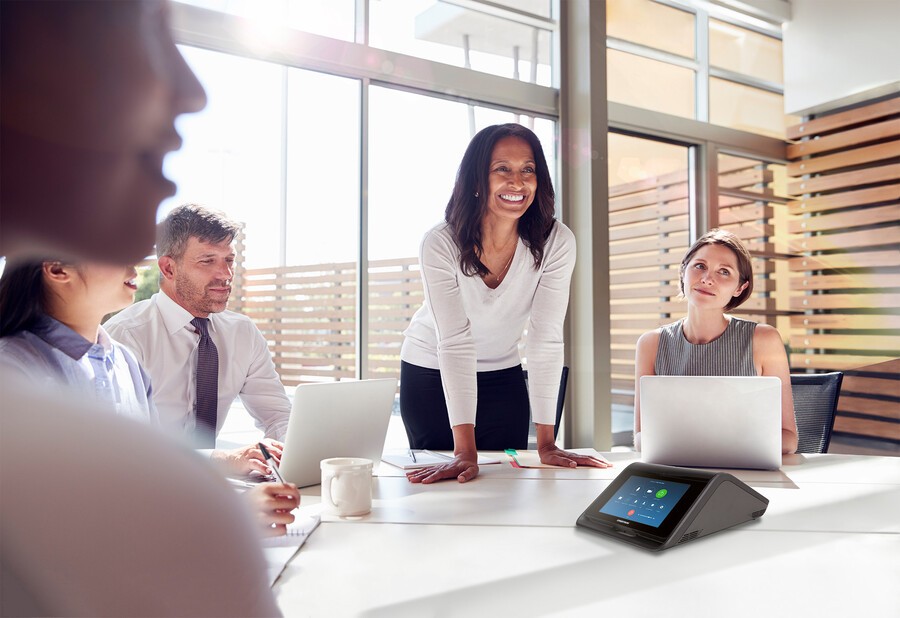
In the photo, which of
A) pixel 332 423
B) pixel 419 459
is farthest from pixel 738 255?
pixel 332 423

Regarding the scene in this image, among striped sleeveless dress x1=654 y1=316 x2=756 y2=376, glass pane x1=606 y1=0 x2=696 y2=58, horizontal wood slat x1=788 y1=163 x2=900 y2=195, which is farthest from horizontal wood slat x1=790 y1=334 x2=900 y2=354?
striped sleeveless dress x1=654 y1=316 x2=756 y2=376

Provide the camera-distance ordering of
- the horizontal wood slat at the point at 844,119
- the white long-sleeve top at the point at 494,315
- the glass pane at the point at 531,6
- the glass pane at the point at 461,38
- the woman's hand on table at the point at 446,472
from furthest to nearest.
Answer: the horizontal wood slat at the point at 844,119
the glass pane at the point at 531,6
the glass pane at the point at 461,38
the white long-sleeve top at the point at 494,315
the woman's hand on table at the point at 446,472

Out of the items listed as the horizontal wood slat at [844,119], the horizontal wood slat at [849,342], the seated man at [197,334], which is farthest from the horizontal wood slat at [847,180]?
the seated man at [197,334]

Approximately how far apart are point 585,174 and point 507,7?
119cm

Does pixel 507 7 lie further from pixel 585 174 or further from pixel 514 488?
pixel 514 488

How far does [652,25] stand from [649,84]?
17.6 inches

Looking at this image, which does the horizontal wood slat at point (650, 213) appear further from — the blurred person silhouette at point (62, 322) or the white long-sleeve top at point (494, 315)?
the blurred person silhouette at point (62, 322)

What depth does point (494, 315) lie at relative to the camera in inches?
83.6

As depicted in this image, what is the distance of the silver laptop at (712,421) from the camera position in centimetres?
153

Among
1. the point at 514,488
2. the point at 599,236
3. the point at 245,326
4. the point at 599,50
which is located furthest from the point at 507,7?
the point at 514,488

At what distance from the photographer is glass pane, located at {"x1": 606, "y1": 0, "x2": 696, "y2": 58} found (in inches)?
184

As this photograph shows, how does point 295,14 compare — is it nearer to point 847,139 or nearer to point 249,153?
point 249,153

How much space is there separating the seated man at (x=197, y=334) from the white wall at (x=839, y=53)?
16.7ft

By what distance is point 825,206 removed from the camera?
541 cm
